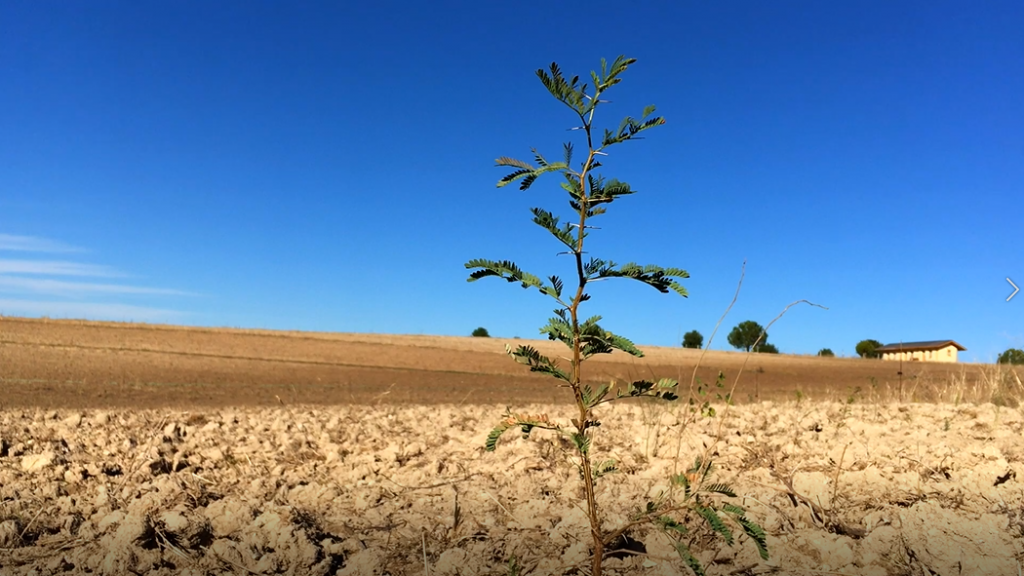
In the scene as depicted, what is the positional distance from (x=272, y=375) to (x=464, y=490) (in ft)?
35.9

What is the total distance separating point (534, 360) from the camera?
7.65 ft

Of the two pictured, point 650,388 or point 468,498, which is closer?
point 650,388

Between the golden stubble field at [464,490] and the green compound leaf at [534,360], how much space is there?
1123 millimetres

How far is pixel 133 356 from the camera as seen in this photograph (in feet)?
52.1

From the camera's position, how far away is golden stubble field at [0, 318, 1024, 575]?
3.26 meters

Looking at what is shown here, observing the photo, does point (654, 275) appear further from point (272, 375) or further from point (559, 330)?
point (272, 375)

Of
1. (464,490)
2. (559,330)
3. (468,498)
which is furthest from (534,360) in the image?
(464,490)

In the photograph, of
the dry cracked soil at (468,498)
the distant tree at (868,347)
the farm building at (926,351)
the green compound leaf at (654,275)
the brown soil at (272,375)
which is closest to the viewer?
the green compound leaf at (654,275)

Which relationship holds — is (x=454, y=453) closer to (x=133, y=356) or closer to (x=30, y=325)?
(x=133, y=356)

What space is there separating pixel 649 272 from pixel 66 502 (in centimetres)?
375

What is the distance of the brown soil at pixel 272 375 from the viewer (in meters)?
9.78

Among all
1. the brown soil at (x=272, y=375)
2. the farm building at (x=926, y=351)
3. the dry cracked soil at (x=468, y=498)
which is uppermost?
the farm building at (x=926, y=351)

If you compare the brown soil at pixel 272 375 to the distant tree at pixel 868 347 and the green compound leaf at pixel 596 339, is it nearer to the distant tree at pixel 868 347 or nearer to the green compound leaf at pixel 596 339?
the green compound leaf at pixel 596 339

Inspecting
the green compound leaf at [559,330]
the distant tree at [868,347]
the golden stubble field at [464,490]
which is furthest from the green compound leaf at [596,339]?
the distant tree at [868,347]
